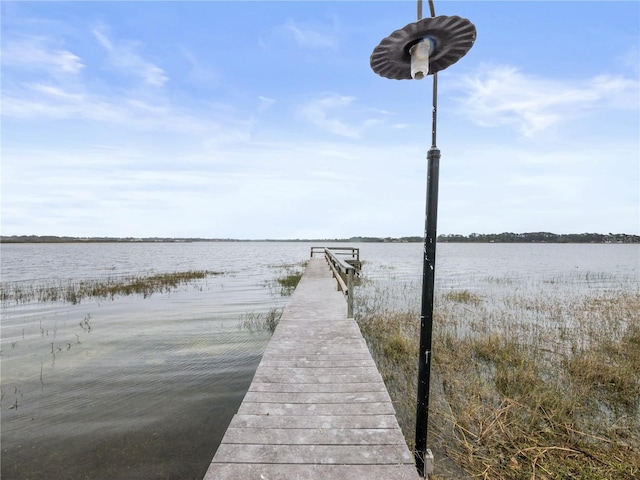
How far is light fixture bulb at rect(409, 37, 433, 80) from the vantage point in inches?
85.1

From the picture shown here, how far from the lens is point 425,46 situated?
7.10 feet

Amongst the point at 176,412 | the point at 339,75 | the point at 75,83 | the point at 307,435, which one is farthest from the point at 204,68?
the point at 307,435

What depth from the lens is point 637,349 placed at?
6.73m

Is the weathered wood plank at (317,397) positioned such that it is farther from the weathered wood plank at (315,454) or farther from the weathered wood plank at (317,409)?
the weathered wood plank at (315,454)

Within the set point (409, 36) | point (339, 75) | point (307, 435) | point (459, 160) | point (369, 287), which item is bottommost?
point (369, 287)

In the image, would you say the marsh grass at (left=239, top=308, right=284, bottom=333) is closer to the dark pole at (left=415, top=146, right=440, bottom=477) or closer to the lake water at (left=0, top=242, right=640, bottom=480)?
the lake water at (left=0, top=242, right=640, bottom=480)

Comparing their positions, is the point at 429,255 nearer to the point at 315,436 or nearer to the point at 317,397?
the point at 315,436

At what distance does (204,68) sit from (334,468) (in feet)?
72.5

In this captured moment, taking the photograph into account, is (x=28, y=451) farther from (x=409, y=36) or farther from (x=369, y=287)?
(x=369, y=287)

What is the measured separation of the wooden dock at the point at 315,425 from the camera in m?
2.20

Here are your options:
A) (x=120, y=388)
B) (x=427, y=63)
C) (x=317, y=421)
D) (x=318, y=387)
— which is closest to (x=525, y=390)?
(x=318, y=387)

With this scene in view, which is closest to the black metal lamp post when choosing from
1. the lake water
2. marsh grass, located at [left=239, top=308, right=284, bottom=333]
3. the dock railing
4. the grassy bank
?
the grassy bank

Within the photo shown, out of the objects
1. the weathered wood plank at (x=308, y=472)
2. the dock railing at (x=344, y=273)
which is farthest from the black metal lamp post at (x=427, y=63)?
the dock railing at (x=344, y=273)

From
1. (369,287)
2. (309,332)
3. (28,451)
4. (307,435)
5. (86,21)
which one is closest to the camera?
(307,435)
